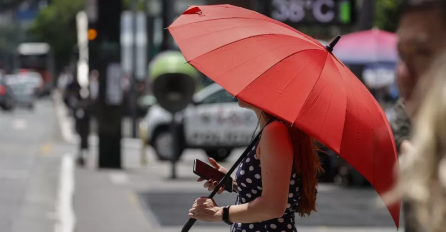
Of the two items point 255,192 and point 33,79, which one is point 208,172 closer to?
point 255,192

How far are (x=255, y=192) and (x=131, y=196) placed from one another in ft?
29.3

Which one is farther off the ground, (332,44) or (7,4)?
(332,44)

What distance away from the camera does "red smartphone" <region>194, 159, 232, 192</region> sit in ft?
13.4

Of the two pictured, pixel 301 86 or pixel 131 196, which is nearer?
pixel 301 86

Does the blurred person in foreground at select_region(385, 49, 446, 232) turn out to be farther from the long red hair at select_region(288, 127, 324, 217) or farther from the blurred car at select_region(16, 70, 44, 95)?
the blurred car at select_region(16, 70, 44, 95)

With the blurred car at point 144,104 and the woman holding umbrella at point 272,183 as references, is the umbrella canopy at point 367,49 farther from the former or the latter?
the blurred car at point 144,104

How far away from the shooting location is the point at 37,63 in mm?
72625

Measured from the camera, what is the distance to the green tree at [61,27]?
75125 mm

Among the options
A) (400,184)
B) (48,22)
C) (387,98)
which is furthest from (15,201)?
(48,22)

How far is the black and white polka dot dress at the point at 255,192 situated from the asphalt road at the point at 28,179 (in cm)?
640

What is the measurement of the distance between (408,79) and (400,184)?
108cm

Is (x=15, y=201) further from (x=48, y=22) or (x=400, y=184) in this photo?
(x=48, y=22)

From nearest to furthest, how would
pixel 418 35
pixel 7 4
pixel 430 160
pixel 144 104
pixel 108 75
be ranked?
pixel 430 160 < pixel 418 35 < pixel 108 75 < pixel 144 104 < pixel 7 4

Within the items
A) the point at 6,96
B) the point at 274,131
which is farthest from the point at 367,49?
the point at 6,96
